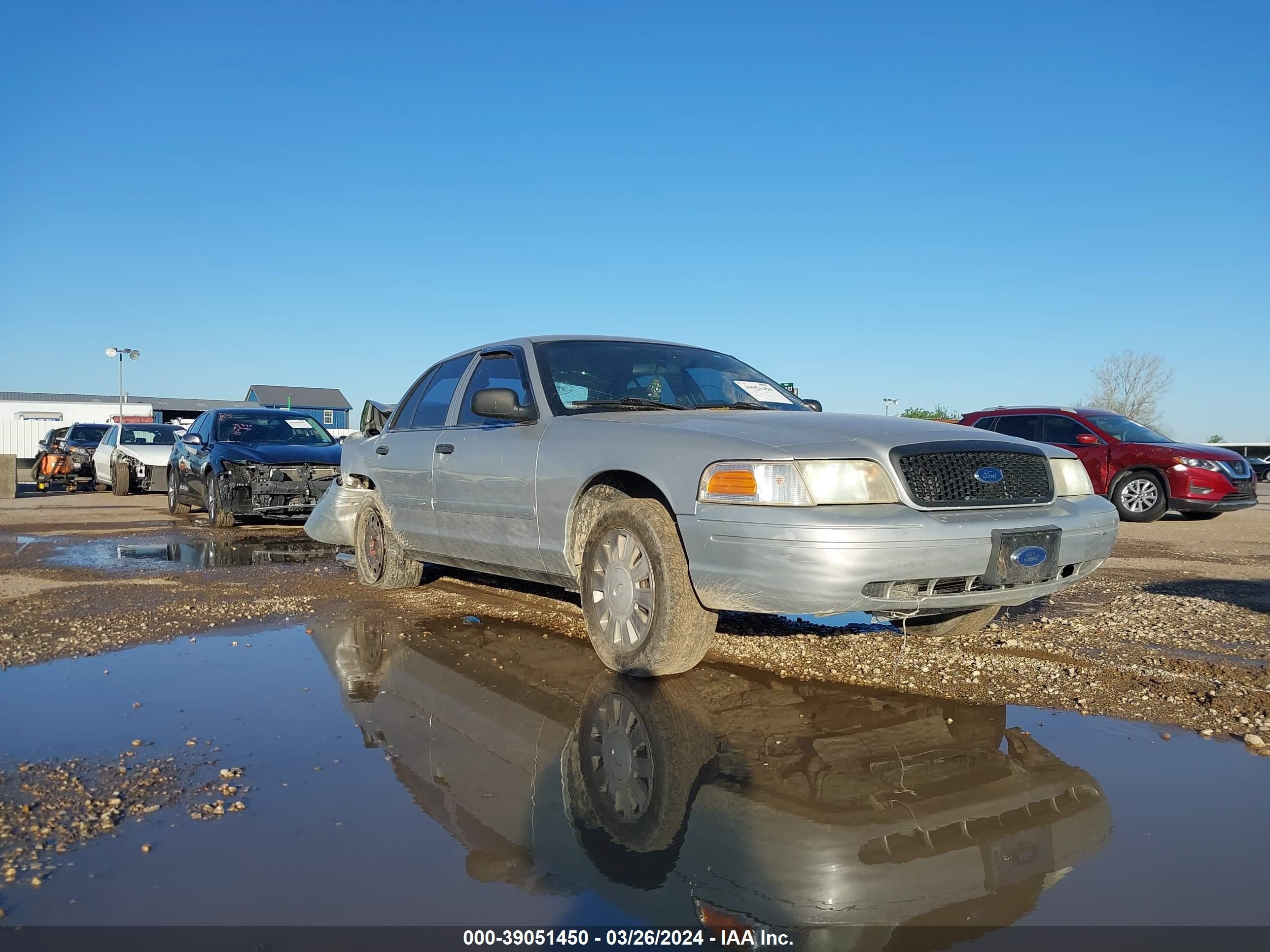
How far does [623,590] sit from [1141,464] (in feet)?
38.3

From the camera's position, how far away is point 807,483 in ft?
13.0

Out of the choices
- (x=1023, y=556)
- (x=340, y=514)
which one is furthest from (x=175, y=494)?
(x=1023, y=556)

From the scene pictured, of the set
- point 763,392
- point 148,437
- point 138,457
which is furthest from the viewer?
point 148,437

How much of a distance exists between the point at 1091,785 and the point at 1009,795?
11.8 inches

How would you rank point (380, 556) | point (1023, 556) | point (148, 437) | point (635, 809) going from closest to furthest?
point (635, 809) → point (1023, 556) → point (380, 556) → point (148, 437)

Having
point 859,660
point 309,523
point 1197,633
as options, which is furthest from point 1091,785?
point 309,523

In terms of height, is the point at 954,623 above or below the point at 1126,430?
below

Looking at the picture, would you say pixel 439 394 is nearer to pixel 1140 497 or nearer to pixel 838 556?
pixel 838 556

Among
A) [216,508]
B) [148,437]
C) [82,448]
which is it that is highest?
[148,437]

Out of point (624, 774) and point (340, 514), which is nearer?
point (624, 774)

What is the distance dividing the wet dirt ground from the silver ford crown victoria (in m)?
0.42

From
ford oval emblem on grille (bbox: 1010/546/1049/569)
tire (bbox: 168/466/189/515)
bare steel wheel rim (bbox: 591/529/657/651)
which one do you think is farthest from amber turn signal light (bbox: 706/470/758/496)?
tire (bbox: 168/466/189/515)

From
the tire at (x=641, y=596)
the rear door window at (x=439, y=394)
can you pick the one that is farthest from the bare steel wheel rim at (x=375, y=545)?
the tire at (x=641, y=596)

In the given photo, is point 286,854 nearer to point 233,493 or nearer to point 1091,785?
point 1091,785
